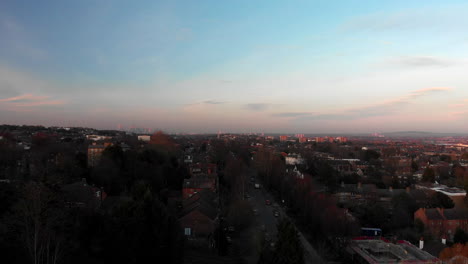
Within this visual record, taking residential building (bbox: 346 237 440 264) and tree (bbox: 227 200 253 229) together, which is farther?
tree (bbox: 227 200 253 229)

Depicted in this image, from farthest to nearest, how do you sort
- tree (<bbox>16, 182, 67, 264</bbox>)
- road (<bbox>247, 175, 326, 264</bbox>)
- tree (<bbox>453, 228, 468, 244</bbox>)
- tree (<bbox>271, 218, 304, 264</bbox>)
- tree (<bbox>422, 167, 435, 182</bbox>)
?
tree (<bbox>422, 167, 435, 182</bbox>), tree (<bbox>453, 228, 468, 244</bbox>), road (<bbox>247, 175, 326, 264</bbox>), tree (<bbox>271, 218, 304, 264</bbox>), tree (<bbox>16, 182, 67, 264</bbox>)

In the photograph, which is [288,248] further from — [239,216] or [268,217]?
[268,217]

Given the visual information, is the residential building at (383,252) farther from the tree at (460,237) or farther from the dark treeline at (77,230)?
the dark treeline at (77,230)

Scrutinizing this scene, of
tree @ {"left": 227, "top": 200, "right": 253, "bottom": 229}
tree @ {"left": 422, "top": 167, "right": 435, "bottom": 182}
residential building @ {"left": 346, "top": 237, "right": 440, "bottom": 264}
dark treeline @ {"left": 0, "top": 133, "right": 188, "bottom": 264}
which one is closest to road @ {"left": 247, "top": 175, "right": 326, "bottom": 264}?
tree @ {"left": 227, "top": 200, "right": 253, "bottom": 229}

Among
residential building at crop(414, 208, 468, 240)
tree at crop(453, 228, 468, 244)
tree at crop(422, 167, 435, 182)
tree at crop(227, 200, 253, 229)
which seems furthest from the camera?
tree at crop(422, 167, 435, 182)

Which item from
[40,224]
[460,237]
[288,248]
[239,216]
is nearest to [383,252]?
[460,237]

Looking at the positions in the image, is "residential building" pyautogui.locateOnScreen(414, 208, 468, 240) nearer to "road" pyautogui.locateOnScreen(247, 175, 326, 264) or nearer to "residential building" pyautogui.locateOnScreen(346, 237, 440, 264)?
"residential building" pyautogui.locateOnScreen(346, 237, 440, 264)

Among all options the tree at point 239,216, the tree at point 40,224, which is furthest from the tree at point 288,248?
the tree at point 239,216

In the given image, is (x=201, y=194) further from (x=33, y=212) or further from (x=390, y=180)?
(x=390, y=180)
